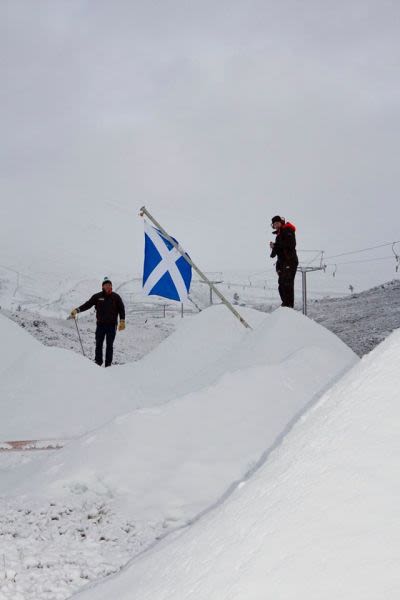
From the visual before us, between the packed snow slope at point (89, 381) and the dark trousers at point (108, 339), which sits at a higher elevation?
the dark trousers at point (108, 339)

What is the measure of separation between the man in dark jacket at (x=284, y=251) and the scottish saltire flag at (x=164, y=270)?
4.60 ft

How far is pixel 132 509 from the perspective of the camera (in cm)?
415

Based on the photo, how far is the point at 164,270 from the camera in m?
10.3

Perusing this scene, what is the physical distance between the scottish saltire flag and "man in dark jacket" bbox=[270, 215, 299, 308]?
55.1 inches

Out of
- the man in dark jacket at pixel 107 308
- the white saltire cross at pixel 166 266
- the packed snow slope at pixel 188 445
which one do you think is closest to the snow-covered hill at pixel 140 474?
the packed snow slope at pixel 188 445

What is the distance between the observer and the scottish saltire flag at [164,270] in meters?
10.3

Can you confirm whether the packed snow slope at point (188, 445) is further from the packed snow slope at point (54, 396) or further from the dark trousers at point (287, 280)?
→ the dark trousers at point (287, 280)

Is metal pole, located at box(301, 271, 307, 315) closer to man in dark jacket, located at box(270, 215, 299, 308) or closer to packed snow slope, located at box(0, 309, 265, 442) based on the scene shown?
packed snow slope, located at box(0, 309, 265, 442)

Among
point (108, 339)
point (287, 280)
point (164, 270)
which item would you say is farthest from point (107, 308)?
point (287, 280)

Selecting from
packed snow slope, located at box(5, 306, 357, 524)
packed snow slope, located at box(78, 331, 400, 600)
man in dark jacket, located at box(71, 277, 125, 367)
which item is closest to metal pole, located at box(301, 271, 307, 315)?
man in dark jacket, located at box(71, 277, 125, 367)

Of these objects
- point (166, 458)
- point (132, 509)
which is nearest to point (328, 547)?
point (132, 509)

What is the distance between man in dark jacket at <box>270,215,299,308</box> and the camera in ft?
31.0

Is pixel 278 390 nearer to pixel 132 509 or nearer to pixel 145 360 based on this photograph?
pixel 132 509

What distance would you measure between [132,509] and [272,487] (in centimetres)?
219
